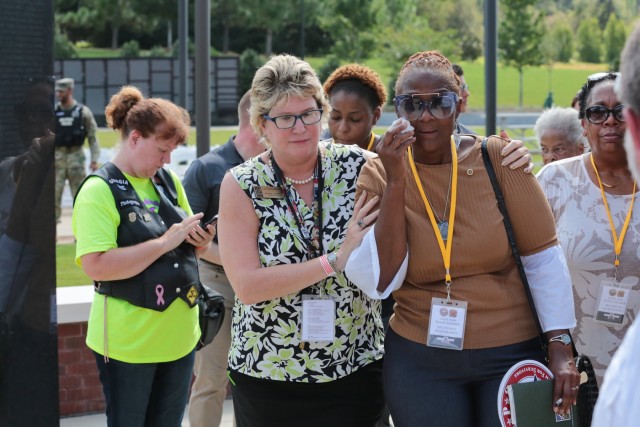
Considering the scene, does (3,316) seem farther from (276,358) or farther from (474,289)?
(474,289)

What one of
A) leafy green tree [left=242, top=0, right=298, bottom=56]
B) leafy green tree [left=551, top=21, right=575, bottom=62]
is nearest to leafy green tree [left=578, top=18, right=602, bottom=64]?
leafy green tree [left=551, top=21, right=575, bottom=62]

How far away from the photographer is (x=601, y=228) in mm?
4027

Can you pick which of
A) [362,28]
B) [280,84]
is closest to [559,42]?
[362,28]

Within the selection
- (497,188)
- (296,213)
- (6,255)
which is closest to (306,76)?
(296,213)

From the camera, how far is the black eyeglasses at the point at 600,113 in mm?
4035

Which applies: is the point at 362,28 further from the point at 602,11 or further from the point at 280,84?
the point at 280,84

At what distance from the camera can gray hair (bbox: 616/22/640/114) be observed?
5.14 feet

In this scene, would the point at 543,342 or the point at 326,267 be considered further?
the point at 326,267

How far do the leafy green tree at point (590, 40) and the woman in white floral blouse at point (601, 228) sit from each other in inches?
2132

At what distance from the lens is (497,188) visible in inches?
132

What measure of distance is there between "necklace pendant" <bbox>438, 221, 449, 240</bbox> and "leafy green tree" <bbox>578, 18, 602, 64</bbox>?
5518 centimetres

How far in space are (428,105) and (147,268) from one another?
1.66 meters

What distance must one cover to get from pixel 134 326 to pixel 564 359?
196cm

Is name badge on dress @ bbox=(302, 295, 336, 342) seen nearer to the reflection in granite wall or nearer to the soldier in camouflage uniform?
the reflection in granite wall
